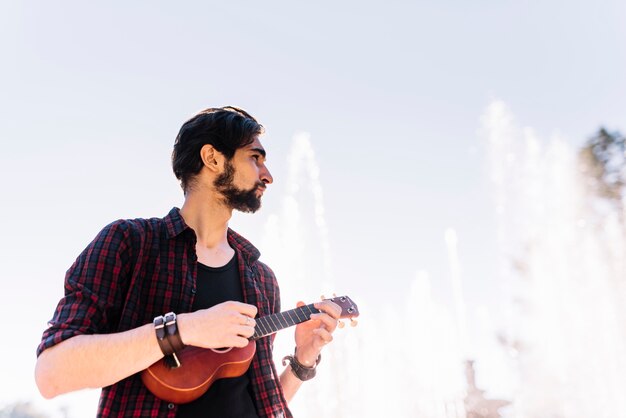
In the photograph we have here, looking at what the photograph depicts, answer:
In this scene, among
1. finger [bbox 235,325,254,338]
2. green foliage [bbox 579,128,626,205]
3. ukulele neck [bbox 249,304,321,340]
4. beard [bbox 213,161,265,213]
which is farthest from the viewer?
green foliage [bbox 579,128,626,205]

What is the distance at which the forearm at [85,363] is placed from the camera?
6.15 feet

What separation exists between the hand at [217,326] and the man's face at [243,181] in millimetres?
752

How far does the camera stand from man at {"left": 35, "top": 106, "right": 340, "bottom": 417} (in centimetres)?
193

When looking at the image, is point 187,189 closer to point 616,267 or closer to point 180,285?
point 180,285

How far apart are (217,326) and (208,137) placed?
3.73ft

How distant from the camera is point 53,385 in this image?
1898 millimetres

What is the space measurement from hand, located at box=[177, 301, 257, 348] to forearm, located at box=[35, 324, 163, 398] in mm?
202

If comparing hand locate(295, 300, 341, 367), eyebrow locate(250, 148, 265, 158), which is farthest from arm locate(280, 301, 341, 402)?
eyebrow locate(250, 148, 265, 158)

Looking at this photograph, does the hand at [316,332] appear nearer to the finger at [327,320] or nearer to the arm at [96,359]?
the finger at [327,320]

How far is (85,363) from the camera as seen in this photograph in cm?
188

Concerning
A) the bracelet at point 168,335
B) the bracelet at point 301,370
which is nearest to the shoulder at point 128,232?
the bracelet at point 168,335

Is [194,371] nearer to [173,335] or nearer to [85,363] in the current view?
[173,335]

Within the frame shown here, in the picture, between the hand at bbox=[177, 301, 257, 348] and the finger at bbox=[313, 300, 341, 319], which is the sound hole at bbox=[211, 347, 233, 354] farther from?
the finger at bbox=[313, 300, 341, 319]

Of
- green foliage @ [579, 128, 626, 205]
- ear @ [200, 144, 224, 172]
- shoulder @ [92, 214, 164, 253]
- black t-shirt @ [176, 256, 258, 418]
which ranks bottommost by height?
black t-shirt @ [176, 256, 258, 418]
